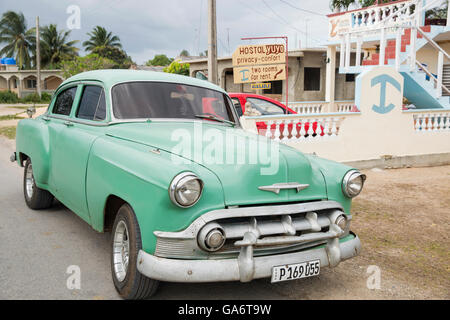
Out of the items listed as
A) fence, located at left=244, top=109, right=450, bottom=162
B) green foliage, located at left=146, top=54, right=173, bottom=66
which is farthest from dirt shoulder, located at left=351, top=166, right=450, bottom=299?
green foliage, located at left=146, top=54, right=173, bottom=66

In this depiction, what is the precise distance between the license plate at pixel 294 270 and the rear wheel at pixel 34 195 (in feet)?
12.5

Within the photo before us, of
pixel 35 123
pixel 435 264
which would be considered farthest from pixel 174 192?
pixel 35 123

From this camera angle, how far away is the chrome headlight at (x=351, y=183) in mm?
3637

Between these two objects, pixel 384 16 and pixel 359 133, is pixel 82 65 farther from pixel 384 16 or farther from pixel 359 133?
pixel 359 133

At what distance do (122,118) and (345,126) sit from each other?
20.2ft

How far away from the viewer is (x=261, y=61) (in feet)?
31.5

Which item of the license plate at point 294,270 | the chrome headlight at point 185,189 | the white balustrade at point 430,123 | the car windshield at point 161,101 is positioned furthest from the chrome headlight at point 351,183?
the white balustrade at point 430,123

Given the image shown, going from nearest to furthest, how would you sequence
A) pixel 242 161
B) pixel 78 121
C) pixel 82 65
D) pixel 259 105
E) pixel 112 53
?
pixel 242 161 → pixel 78 121 → pixel 259 105 → pixel 82 65 → pixel 112 53

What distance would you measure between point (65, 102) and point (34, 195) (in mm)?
1347

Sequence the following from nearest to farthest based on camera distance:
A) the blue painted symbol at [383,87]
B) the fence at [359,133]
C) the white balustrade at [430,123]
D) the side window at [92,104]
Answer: the side window at [92,104] < the fence at [359,133] < the blue painted symbol at [383,87] < the white balustrade at [430,123]

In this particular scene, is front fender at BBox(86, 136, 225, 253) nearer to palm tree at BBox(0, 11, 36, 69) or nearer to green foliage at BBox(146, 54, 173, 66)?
palm tree at BBox(0, 11, 36, 69)

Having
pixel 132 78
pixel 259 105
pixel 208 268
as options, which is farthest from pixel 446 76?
pixel 208 268

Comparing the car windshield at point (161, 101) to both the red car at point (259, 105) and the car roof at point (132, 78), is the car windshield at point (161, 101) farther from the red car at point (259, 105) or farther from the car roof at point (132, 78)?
the red car at point (259, 105)
